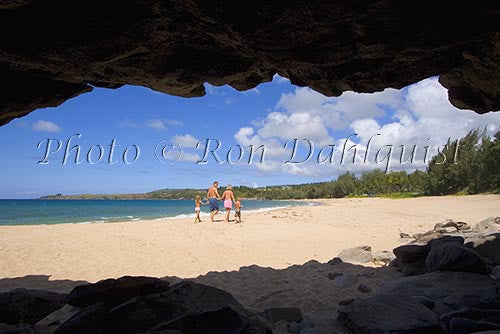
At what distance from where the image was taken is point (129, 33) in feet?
10.5

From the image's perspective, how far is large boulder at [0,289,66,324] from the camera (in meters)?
4.11

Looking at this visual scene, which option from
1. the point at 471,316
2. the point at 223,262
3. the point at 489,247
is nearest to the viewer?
the point at 471,316

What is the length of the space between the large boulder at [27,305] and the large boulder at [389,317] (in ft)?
13.4

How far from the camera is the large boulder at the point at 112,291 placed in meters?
4.27

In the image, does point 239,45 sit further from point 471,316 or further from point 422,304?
point 471,316

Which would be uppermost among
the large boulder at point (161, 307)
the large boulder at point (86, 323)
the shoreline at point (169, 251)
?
the large boulder at point (161, 307)

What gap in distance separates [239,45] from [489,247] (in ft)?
19.3

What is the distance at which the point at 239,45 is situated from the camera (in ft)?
12.1

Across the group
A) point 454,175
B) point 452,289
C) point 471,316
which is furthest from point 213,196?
point 454,175

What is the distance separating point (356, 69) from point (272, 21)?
1.71 metres

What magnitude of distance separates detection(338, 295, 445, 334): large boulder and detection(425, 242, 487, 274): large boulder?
1.62m

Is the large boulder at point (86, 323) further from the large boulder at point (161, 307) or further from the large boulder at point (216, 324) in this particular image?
the large boulder at point (216, 324)

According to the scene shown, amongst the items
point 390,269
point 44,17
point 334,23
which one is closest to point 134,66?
point 44,17

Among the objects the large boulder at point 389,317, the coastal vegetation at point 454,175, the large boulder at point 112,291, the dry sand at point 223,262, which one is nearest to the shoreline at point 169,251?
the dry sand at point 223,262
